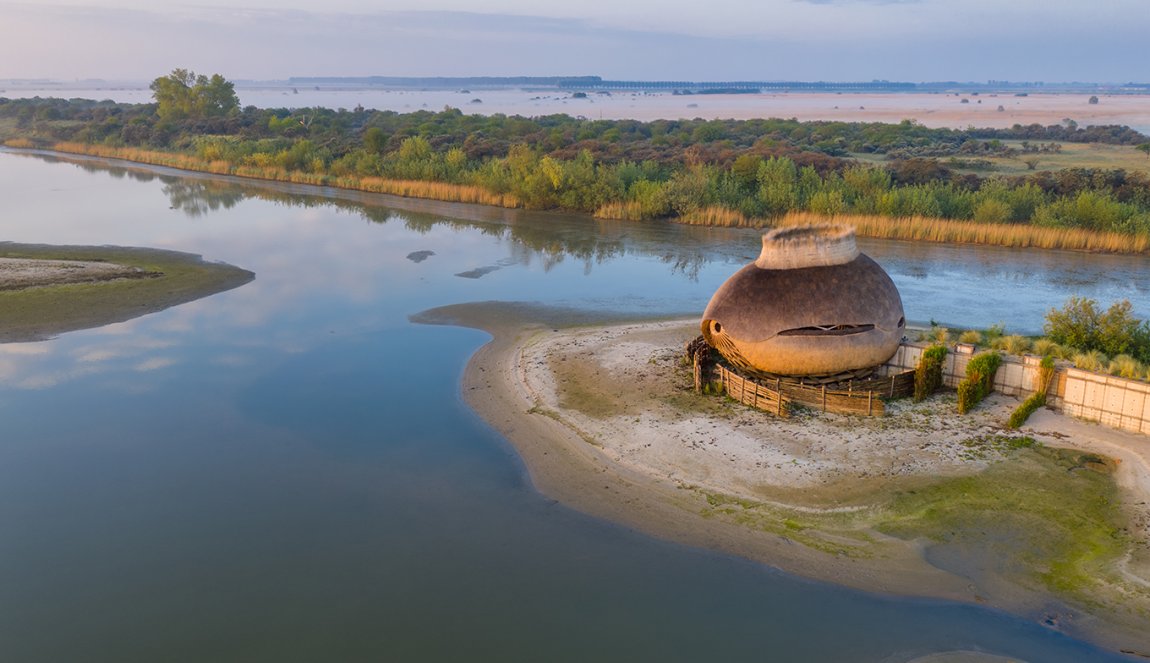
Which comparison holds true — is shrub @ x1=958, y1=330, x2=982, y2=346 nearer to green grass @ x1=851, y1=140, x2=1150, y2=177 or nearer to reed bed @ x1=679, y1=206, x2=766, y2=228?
reed bed @ x1=679, y1=206, x2=766, y2=228

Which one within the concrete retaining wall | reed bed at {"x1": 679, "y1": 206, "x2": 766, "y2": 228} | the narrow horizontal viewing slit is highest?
reed bed at {"x1": 679, "y1": 206, "x2": 766, "y2": 228}


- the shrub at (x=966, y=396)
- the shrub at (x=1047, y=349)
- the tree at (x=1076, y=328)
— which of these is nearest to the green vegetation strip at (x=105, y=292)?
the shrub at (x=966, y=396)

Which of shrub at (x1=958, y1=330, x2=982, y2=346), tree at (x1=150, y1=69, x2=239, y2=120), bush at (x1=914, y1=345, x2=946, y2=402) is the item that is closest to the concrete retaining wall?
bush at (x1=914, y1=345, x2=946, y2=402)

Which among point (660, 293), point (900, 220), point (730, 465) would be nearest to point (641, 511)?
point (730, 465)

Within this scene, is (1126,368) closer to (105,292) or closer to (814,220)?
(814,220)

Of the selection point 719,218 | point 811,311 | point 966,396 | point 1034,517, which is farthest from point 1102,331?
point 719,218

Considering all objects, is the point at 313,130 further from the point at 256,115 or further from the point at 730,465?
the point at 730,465
